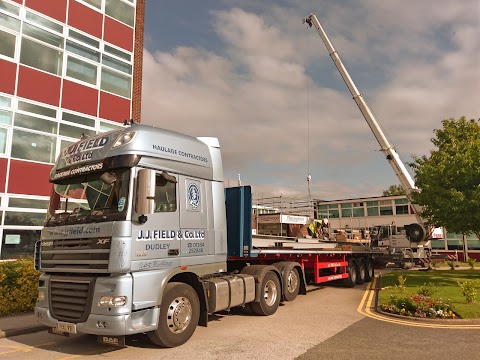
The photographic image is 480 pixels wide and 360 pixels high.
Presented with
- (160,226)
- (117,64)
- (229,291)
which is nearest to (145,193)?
(160,226)

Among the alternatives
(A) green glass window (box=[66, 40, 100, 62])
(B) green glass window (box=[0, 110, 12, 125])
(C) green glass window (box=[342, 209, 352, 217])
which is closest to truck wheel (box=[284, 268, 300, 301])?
(B) green glass window (box=[0, 110, 12, 125])

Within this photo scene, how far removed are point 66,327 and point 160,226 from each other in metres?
2.13

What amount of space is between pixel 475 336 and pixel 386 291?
5418mm

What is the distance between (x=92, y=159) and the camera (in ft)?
22.8

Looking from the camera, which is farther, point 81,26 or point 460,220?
point 81,26

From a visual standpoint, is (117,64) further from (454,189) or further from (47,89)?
(454,189)

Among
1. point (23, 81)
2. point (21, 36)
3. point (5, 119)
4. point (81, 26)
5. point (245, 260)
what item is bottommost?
point (245, 260)

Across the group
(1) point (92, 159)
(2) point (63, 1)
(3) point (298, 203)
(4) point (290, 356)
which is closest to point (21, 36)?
(2) point (63, 1)

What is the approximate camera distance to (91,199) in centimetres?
681

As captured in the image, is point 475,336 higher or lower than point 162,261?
lower

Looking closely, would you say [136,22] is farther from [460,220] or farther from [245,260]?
[460,220]

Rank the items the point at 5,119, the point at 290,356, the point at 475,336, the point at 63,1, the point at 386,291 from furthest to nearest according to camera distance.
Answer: the point at 63,1 < the point at 5,119 < the point at 386,291 < the point at 475,336 < the point at 290,356

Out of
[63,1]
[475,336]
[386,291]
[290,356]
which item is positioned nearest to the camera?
[290,356]

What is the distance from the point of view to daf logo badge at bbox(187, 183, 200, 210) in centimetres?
762
